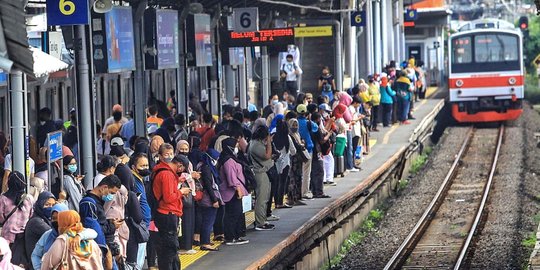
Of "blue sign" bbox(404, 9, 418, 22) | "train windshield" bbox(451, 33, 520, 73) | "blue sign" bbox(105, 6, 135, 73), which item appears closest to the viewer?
"blue sign" bbox(105, 6, 135, 73)

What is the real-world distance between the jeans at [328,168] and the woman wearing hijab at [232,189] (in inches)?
255

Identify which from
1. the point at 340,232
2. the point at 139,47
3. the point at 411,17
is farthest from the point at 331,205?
the point at 411,17

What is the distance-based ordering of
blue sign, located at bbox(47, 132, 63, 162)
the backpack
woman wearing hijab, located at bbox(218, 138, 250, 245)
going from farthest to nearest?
woman wearing hijab, located at bbox(218, 138, 250, 245) → the backpack → blue sign, located at bbox(47, 132, 63, 162)

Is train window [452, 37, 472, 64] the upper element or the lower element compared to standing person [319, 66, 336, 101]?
upper

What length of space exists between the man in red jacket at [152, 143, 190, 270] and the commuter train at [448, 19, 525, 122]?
28.3 meters

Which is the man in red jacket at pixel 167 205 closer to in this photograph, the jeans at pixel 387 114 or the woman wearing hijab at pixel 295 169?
the woman wearing hijab at pixel 295 169

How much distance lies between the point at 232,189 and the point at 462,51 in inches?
1041

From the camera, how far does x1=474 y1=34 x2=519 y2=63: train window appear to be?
41969mm

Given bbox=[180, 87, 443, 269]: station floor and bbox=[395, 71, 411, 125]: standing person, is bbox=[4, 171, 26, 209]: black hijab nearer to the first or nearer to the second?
bbox=[180, 87, 443, 269]: station floor

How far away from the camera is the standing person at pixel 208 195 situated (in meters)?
16.2

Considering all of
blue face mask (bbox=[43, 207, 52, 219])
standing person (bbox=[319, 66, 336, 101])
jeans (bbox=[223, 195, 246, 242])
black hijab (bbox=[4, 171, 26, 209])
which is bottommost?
jeans (bbox=[223, 195, 246, 242])

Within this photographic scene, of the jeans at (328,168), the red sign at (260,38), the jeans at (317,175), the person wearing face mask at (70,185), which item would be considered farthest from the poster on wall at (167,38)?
the person wearing face mask at (70,185)

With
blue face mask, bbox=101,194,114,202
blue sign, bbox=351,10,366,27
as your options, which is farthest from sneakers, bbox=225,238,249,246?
blue sign, bbox=351,10,366,27

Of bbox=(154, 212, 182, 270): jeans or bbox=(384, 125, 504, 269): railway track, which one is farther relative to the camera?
bbox=(384, 125, 504, 269): railway track
